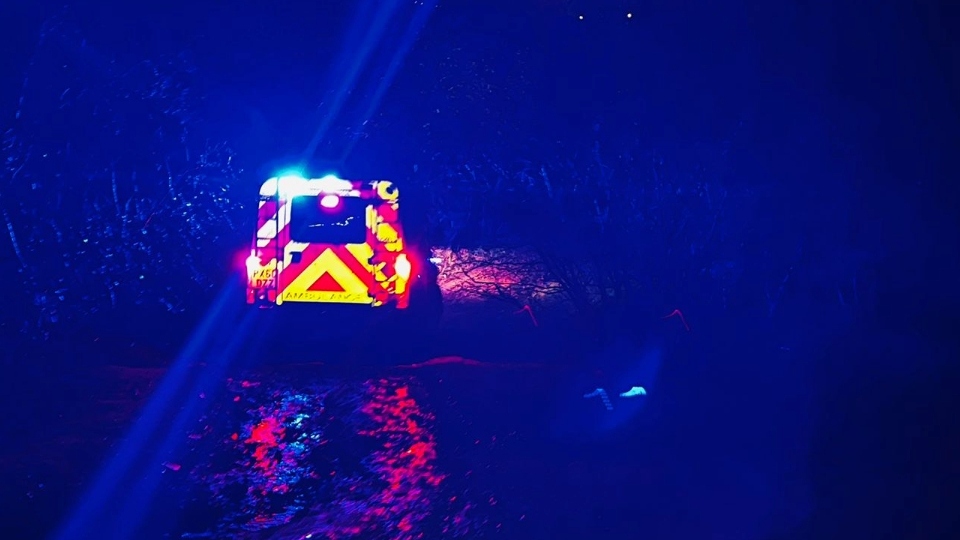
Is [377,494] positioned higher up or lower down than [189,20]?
lower down

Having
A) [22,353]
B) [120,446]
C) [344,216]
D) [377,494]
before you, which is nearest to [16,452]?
[120,446]

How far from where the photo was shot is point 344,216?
8977mm

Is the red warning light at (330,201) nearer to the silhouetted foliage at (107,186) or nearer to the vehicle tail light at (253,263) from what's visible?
the vehicle tail light at (253,263)

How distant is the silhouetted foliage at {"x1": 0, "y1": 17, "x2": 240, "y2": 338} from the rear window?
1.13 meters

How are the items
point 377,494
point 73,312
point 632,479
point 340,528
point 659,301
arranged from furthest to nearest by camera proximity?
point 73,312 < point 659,301 < point 632,479 < point 377,494 < point 340,528

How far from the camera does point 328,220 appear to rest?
A: 9.01 meters

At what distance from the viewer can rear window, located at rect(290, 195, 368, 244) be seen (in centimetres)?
894

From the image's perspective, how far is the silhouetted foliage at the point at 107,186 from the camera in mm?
9453

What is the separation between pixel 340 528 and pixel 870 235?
19.1ft

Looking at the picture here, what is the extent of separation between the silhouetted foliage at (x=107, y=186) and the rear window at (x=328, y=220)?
113 centimetres

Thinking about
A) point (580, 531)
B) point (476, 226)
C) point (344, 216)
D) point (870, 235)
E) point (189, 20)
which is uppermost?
point (189, 20)

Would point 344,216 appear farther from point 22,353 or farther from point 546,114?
point 22,353

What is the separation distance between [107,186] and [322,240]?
251 cm

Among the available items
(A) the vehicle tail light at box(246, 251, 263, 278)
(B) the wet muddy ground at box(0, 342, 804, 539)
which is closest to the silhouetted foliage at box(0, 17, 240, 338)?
(A) the vehicle tail light at box(246, 251, 263, 278)
